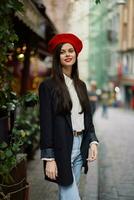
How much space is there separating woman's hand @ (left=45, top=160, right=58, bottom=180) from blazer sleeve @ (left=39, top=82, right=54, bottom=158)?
66mm

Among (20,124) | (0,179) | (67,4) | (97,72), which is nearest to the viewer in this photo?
(0,179)

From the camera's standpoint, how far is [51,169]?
4.45 metres

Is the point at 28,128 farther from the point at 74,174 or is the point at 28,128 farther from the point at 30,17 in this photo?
the point at 74,174

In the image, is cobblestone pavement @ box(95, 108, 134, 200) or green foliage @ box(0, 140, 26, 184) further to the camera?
cobblestone pavement @ box(95, 108, 134, 200)

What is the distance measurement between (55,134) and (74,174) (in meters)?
0.47

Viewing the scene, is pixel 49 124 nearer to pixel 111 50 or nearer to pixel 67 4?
pixel 67 4

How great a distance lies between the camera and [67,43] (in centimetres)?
462

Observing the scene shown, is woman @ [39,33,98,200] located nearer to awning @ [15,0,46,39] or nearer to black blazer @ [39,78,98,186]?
black blazer @ [39,78,98,186]

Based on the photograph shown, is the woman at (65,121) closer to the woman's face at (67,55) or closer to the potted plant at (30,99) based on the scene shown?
the woman's face at (67,55)

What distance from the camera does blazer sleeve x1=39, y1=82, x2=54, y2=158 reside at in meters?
Answer: 4.43

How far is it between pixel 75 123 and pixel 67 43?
2.34ft

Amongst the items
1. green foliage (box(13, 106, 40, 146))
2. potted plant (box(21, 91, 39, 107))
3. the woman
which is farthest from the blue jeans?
green foliage (box(13, 106, 40, 146))

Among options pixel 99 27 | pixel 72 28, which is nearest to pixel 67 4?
pixel 72 28

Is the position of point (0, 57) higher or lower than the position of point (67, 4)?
lower
